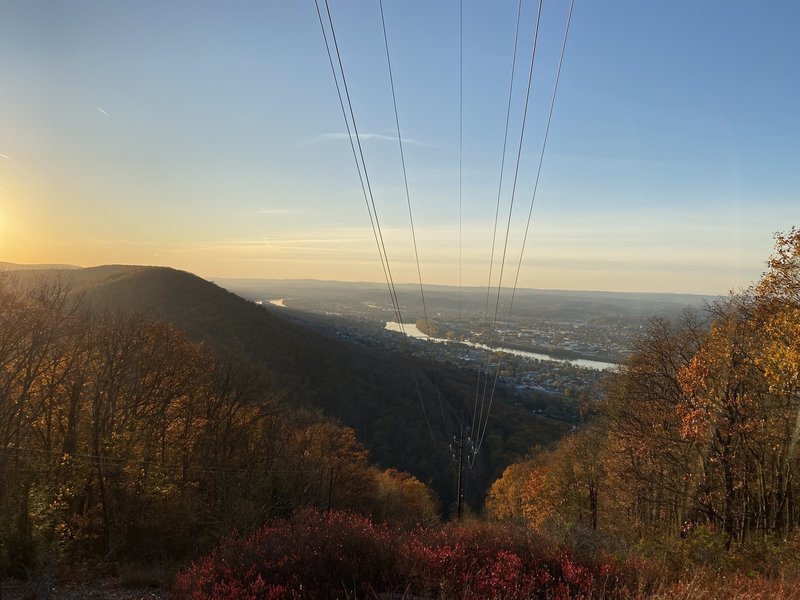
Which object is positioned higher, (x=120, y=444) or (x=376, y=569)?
(x=376, y=569)

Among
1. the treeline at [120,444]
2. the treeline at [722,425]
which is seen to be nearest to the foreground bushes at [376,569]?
the treeline at [120,444]

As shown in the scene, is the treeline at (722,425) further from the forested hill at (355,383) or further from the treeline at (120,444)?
the forested hill at (355,383)

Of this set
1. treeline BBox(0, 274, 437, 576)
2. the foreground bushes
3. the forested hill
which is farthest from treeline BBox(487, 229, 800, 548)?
the forested hill

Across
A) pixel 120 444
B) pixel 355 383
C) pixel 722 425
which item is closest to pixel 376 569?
pixel 722 425

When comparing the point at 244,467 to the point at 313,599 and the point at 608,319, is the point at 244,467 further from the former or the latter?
the point at 608,319

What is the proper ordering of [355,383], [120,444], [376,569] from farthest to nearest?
[355,383] < [120,444] < [376,569]

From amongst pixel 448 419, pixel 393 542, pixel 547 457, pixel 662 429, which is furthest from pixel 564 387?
pixel 393 542

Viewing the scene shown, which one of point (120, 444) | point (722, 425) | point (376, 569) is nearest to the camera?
point (376, 569)

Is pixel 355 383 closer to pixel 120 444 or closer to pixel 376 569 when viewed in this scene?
pixel 120 444
